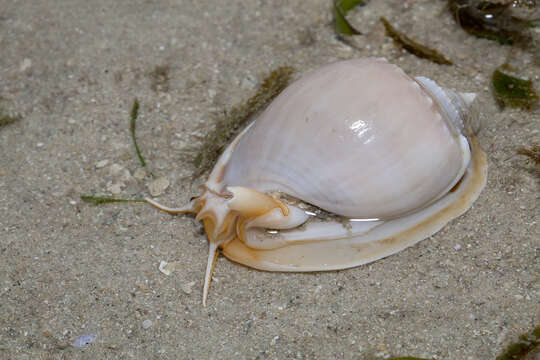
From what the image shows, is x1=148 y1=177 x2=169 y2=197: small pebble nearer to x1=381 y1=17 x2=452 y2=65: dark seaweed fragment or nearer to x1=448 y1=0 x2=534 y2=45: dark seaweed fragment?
x1=381 y1=17 x2=452 y2=65: dark seaweed fragment

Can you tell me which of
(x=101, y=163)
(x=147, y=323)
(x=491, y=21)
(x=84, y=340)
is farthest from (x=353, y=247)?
(x=491, y=21)

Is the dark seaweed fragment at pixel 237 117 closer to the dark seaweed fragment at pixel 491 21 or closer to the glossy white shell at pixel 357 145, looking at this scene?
the glossy white shell at pixel 357 145

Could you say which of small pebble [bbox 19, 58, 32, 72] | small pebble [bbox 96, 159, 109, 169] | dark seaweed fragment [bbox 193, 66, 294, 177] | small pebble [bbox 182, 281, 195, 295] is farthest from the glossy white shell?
small pebble [bbox 19, 58, 32, 72]

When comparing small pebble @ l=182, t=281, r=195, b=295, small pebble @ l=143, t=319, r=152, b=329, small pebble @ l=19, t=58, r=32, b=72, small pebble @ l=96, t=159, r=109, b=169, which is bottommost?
small pebble @ l=143, t=319, r=152, b=329

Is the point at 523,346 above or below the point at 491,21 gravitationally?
below

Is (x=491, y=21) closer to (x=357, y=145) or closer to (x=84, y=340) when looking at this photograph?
(x=357, y=145)

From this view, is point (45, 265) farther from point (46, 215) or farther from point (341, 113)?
point (341, 113)
